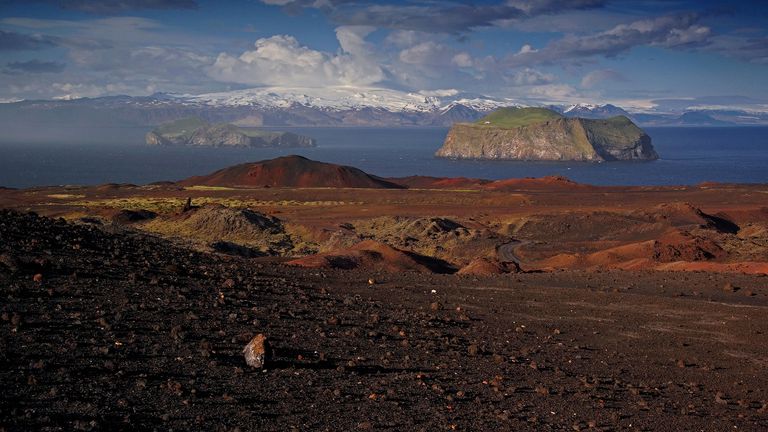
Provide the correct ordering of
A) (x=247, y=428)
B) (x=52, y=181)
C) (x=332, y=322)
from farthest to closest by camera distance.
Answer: (x=52, y=181), (x=332, y=322), (x=247, y=428)

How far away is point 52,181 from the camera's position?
483ft

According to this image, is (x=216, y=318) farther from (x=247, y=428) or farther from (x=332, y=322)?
(x=247, y=428)

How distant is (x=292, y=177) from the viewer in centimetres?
11944

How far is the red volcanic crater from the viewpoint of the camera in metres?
116

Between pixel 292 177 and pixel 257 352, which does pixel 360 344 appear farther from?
pixel 292 177

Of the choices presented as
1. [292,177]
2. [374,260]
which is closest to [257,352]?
[374,260]

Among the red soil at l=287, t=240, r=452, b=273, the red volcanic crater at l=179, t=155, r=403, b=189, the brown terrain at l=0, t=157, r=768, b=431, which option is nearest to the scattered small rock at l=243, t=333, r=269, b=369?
the brown terrain at l=0, t=157, r=768, b=431

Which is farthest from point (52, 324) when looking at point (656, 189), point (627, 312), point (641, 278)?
point (656, 189)

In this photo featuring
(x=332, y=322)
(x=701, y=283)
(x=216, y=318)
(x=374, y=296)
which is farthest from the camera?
(x=701, y=283)

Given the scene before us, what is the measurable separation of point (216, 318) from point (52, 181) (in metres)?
148

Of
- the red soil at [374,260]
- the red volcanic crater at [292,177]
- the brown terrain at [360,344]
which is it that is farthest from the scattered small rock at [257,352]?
the red volcanic crater at [292,177]

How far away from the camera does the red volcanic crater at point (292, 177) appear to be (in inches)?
4555

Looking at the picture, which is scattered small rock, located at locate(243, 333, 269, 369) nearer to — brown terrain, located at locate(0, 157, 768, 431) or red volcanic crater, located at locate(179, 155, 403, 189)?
brown terrain, located at locate(0, 157, 768, 431)

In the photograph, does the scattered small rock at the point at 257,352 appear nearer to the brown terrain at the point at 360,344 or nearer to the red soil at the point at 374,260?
the brown terrain at the point at 360,344
